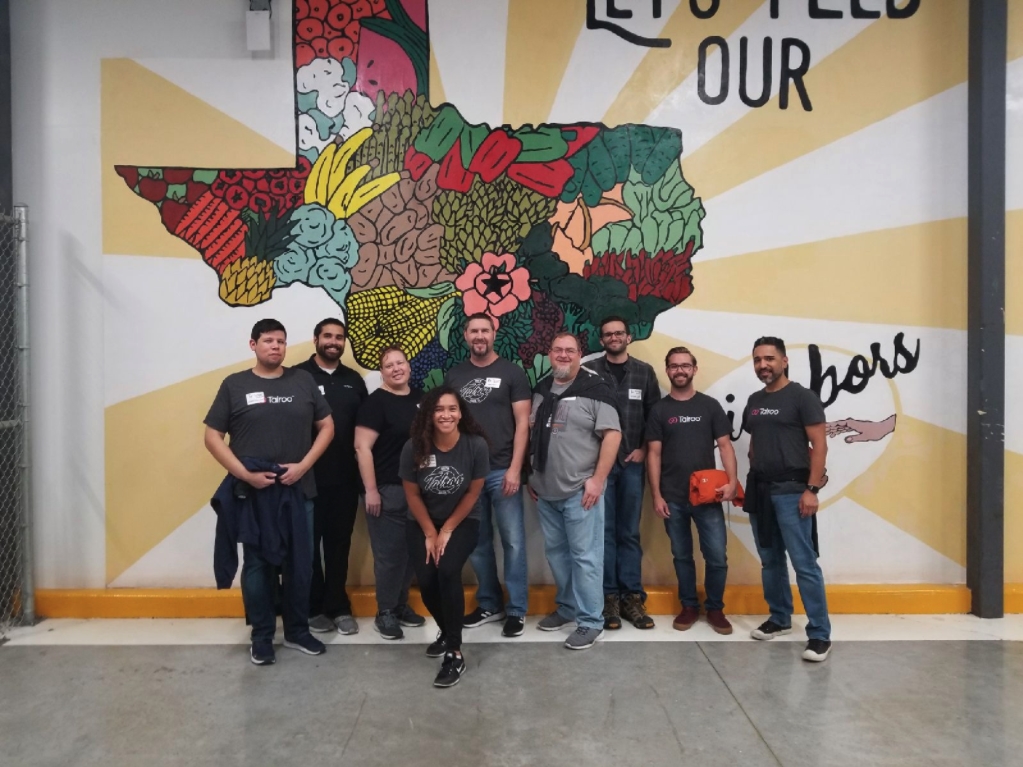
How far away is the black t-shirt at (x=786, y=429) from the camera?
11.9 ft

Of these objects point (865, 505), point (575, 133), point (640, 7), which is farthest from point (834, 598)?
point (640, 7)

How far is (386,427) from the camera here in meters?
3.85

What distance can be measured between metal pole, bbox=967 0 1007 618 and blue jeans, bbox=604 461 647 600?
2.13m

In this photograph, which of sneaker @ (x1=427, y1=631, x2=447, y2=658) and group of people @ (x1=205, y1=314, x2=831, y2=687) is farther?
sneaker @ (x1=427, y1=631, x2=447, y2=658)

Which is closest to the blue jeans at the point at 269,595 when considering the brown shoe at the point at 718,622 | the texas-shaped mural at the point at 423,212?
the texas-shaped mural at the point at 423,212

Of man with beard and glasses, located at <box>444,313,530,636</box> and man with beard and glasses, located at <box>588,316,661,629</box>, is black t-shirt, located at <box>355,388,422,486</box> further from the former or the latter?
man with beard and glasses, located at <box>588,316,661,629</box>

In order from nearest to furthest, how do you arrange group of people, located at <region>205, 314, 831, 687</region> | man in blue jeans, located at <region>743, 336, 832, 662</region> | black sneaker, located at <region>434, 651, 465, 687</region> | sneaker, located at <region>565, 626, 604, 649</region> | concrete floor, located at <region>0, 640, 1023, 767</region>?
concrete floor, located at <region>0, 640, 1023, 767</region>
black sneaker, located at <region>434, 651, 465, 687</region>
group of people, located at <region>205, 314, 831, 687</region>
man in blue jeans, located at <region>743, 336, 832, 662</region>
sneaker, located at <region>565, 626, 604, 649</region>

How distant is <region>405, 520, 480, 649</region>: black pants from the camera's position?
3402 millimetres

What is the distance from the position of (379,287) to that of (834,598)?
11.3 feet

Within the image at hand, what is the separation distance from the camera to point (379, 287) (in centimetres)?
447

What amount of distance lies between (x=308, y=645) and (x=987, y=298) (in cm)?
444

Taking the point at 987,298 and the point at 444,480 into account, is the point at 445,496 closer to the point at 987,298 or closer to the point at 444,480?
the point at 444,480

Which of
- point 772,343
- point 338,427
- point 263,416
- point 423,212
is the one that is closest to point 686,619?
point 772,343

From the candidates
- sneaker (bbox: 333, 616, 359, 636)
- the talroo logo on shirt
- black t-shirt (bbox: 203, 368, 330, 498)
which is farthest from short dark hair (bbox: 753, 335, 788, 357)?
sneaker (bbox: 333, 616, 359, 636)
